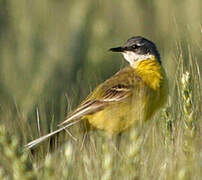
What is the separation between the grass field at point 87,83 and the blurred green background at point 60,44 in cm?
2

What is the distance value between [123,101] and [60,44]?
4566mm

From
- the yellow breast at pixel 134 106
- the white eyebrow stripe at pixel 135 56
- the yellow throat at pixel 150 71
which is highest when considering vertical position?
the white eyebrow stripe at pixel 135 56

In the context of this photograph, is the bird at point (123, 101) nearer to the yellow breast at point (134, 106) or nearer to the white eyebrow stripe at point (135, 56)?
the yellow breast at point (134, 106)

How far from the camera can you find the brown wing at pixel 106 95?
5.78 meters

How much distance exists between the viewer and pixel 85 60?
32.2ft

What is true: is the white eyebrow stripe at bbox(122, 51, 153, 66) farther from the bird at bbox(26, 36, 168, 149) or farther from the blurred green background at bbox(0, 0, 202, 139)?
the blurred green background at bbox(0, 0, 202, 139)

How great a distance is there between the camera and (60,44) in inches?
402

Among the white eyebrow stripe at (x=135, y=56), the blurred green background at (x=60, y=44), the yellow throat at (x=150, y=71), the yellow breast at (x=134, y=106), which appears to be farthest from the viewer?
the blurred green background at (x=60, y=44)

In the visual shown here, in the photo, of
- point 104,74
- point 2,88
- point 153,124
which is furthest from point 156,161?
point 104,74

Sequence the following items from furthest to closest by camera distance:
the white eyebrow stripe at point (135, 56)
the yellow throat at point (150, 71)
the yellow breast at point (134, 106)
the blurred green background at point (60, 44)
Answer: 1. the blurred green background at point (60, 44)
2. the white eyebrow stripe at point (135, 56)
3. the yellow throat at point (150, 71)
4. the yellow breast at point (134, 106)

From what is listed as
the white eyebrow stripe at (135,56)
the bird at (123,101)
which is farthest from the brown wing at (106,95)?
the white eyebrow stripe at (135,56)

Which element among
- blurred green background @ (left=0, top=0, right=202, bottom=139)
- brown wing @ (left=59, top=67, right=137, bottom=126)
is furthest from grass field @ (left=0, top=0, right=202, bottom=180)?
brown wing @ (left=59, top=67, right=137, bottom=126)

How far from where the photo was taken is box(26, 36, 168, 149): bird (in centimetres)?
554

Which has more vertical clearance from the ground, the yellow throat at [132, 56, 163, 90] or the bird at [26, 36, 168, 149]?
the yellow throat at [132, 56, 163, 90]
